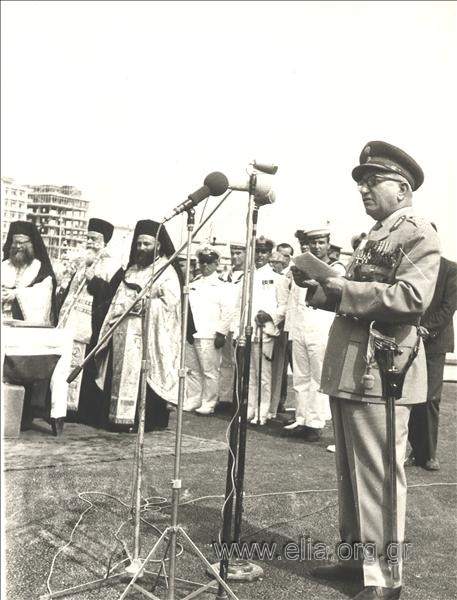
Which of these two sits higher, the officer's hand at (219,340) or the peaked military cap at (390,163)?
the peaked military cap at (390,163)

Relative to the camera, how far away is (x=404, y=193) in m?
3.83

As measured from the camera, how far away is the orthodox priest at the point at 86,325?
8.34 meters

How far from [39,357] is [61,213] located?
368 inches

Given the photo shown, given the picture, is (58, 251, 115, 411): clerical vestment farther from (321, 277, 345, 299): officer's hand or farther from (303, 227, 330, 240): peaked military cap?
(321, 277, 345, 299): officer's hand

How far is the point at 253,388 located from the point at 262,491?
360 centimetres

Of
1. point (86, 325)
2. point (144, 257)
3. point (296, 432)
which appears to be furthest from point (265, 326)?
point (86, 325)

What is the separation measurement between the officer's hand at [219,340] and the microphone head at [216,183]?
6454 mm

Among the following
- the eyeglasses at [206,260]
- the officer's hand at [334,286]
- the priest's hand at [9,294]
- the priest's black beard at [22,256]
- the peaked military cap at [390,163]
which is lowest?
the priest's hand at [9,294]

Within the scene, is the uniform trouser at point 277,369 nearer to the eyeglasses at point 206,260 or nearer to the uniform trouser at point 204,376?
the uniform trouser at point 204,376

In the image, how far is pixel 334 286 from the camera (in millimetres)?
3682

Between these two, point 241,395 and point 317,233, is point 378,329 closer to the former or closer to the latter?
point 241,395

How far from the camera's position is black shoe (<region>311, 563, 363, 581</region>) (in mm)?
3959

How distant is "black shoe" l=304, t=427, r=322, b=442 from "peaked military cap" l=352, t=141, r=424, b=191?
4.34 meters

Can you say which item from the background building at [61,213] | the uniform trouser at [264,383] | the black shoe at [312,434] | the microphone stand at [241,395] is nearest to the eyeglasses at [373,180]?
the microphone stand at [241,395]
